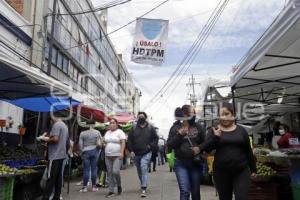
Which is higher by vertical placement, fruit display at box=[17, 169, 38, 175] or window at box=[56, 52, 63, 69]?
window at box=[56, 52, 63, 69]

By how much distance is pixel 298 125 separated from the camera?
48.5 ft

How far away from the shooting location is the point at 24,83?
834cm

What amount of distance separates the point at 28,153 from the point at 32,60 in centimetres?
605

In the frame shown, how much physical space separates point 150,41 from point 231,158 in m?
8.21

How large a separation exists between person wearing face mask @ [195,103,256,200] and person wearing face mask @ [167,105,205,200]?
2.64 feet

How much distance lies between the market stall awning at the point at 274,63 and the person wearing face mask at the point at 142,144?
249 cm

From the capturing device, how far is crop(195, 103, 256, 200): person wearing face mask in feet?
16.2

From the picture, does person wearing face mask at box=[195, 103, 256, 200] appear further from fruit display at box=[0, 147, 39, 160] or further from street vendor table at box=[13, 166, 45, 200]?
fruit display at box=[0, 147, 39, 160]

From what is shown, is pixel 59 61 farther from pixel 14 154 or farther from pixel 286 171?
pixel 286 171

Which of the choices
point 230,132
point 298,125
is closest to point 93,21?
point 298,125

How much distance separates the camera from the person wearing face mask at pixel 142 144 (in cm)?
923

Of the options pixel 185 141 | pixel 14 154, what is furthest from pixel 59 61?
pixel 185 141

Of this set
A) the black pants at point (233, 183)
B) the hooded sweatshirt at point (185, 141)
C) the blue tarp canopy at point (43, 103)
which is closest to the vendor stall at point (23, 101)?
the blue tarp canopy at point (43, 103)

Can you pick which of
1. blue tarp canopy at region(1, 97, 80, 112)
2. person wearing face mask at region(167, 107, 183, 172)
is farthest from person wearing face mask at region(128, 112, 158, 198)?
person wearing face mask at region(167, 107, 183, 172)
